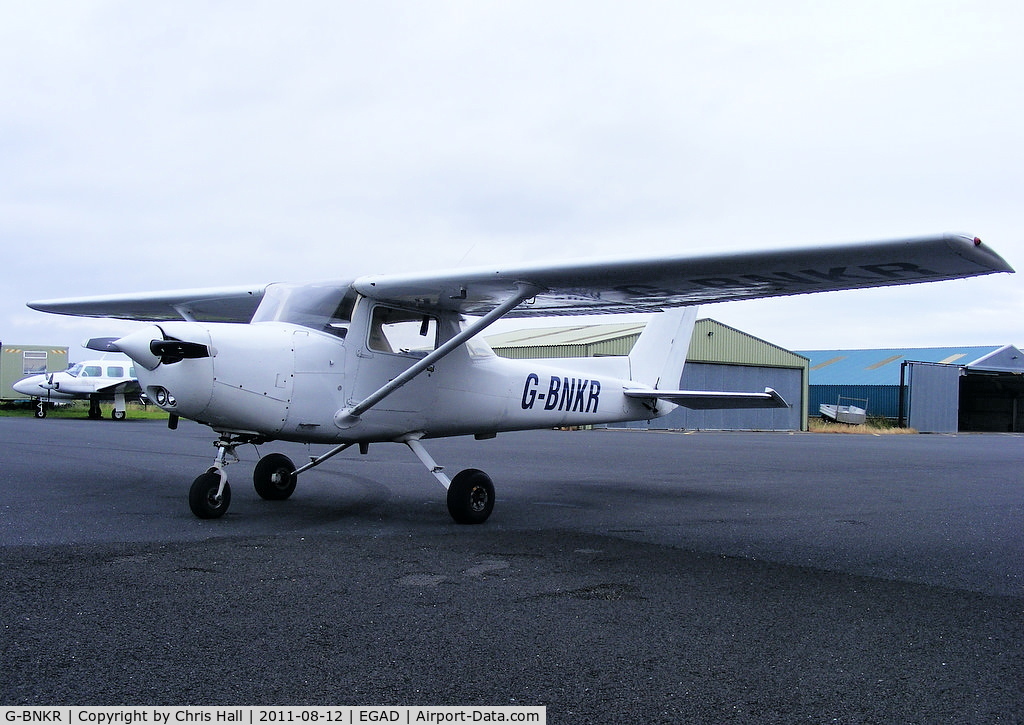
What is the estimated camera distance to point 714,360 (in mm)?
40531

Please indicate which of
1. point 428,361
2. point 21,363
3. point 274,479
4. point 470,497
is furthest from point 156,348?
point 21,363

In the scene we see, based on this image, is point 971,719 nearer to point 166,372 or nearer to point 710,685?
point 710,685

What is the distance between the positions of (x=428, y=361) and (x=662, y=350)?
501 cm

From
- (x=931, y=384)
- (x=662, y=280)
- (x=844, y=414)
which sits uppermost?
(x=662, y=280)

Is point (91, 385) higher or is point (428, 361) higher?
point (428, 361)

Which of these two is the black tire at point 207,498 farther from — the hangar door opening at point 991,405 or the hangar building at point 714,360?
the hangar door opening at point 991,405

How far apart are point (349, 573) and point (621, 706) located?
2.79 metres

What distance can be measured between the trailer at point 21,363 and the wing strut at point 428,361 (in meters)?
40.8

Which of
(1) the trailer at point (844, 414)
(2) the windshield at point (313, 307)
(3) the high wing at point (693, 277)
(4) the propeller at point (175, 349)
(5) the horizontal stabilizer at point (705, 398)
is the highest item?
(3) the high wing at point (693, 277)

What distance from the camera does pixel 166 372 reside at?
718 centimetres

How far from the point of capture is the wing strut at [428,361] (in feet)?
26.2

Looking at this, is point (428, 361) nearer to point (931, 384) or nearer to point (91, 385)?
point (91, 385)
